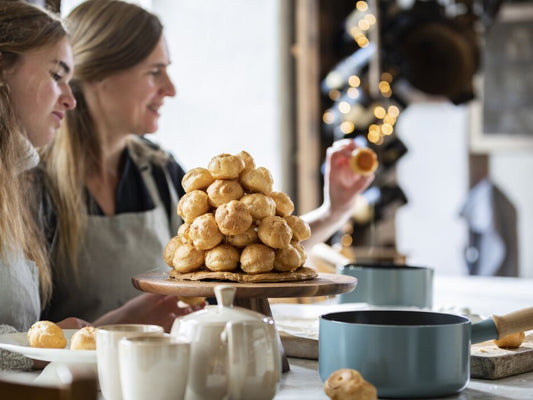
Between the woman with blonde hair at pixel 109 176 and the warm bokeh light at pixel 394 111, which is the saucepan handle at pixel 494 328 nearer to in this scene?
the woman with blonde hair at pixel 109 176

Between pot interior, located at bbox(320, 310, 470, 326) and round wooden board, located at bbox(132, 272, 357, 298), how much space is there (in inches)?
1.7

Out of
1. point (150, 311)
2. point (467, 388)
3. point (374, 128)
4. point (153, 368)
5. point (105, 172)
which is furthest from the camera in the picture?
point (374, 128)

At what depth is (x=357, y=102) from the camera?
419cm

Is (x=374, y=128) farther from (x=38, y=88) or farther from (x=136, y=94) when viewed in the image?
(x=38, y=88)

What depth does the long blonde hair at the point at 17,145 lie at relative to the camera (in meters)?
1.60

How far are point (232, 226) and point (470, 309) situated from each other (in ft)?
3.05

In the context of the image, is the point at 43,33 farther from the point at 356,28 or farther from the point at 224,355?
the point at 356,28

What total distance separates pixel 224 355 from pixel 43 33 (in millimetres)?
1092

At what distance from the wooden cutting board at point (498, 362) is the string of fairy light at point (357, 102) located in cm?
286

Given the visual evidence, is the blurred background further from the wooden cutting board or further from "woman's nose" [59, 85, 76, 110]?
Result: the wooden cutting board

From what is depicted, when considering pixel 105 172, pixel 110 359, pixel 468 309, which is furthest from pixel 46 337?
pixel 105 172

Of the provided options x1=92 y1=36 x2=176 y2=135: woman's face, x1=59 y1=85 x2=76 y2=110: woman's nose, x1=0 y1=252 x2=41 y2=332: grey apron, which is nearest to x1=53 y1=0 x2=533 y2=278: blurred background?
x1=92 y1=36 x2=176 y2=135: woman's face

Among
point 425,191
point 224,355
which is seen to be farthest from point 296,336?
point 425,191

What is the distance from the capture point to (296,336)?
4.78 feet
